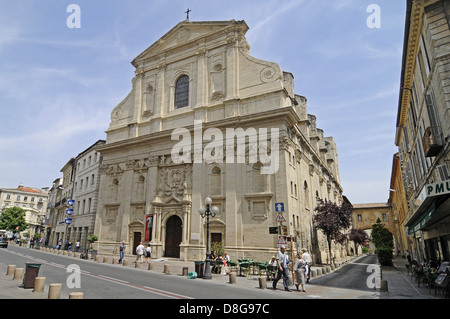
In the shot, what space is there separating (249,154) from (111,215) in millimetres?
16358

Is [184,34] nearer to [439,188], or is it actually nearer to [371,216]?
[439,188]

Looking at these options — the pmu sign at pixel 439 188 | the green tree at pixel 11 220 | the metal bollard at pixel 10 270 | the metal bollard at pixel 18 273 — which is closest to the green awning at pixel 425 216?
the pmu sign at pixel 439 188

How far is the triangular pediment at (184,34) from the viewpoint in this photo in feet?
87.7

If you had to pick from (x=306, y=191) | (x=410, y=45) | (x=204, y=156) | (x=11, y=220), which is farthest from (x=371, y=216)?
(x=11, y=220)

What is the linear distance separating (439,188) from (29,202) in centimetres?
10388

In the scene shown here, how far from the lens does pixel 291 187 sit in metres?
22.0

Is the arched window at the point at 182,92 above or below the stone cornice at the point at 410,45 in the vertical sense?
above

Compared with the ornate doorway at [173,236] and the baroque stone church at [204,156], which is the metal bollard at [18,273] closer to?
the baroque stone church at [204,156]

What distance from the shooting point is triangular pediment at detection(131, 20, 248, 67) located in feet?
87.7

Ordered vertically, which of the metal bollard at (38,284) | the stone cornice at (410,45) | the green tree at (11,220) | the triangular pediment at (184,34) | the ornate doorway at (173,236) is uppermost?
the triangular pediment at (184,34)

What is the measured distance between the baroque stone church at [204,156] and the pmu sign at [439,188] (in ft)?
31.0

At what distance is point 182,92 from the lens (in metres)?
28.4

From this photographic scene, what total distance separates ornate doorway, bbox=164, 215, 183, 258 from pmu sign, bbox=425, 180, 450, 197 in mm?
18960

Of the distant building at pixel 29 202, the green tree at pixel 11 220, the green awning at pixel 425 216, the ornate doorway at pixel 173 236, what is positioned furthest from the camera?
the distant building at pixel 29 202
